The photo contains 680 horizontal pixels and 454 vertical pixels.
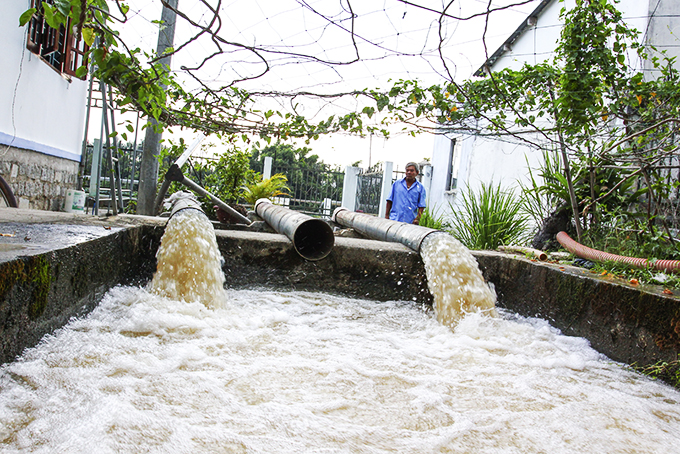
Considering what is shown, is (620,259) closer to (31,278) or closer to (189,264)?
(189,264)

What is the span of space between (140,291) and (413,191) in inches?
169

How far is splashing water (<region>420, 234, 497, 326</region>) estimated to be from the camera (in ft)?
10.0

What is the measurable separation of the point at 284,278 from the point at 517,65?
7108mm

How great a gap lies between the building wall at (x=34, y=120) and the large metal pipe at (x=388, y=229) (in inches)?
150

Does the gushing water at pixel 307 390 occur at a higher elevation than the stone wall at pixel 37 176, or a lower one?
lower

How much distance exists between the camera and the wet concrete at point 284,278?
181 cm

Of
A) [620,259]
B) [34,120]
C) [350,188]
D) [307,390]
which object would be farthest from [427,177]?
[307,390]

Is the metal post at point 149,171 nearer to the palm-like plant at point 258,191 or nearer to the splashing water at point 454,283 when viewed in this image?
A: the palm-like plant at point 258,191

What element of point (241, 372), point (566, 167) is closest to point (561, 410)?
point (241, 372)

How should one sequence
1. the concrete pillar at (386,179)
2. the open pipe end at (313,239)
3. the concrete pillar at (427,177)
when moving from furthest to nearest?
the concrete pillar at (427,177), the concrete pillar at (386,179), the open pipe end at (313,239)

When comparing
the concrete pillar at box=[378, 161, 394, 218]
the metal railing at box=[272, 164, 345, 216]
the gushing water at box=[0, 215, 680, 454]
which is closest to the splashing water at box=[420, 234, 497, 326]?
the gushing water at box=[0, 215, 680, 454]

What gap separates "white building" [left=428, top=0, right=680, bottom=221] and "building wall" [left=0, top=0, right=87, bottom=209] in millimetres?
4646

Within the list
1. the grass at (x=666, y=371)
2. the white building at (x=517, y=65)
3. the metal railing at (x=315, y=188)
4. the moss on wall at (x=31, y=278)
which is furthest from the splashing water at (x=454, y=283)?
the metal railing at (x=315, y=188)

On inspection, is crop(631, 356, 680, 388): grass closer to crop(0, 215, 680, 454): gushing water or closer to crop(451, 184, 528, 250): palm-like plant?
crop(0, 215, 680, 454): gushing water
